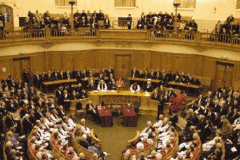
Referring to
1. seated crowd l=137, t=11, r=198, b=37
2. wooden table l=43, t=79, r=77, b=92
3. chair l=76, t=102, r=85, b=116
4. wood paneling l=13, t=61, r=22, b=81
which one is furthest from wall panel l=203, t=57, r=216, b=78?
wood paneling l=13, t=61, r=22, b=81

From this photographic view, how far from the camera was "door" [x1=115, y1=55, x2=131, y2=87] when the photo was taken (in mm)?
24906

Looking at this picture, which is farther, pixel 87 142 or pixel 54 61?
pixel 54 61

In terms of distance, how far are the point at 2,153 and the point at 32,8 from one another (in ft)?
50.4

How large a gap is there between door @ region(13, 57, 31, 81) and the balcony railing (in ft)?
6.06

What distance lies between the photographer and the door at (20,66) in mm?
22625

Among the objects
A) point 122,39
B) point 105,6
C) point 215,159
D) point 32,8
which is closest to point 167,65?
point 122,39

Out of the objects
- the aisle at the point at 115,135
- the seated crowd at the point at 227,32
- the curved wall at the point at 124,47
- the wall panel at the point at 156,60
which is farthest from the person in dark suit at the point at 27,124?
the seated crowd at the point at 227,32

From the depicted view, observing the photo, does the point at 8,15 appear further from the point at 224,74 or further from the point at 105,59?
the point at 224,74

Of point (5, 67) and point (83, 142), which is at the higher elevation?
point (5, 67)

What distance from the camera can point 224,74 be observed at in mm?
22234

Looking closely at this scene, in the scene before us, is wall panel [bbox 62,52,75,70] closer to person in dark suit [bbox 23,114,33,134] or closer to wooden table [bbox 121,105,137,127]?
wooden table [bbox 121,105,137,127]

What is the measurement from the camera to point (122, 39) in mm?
23828

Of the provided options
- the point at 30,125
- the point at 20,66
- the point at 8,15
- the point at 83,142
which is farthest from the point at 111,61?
the point at 83,142

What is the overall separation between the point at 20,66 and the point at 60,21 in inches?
163
